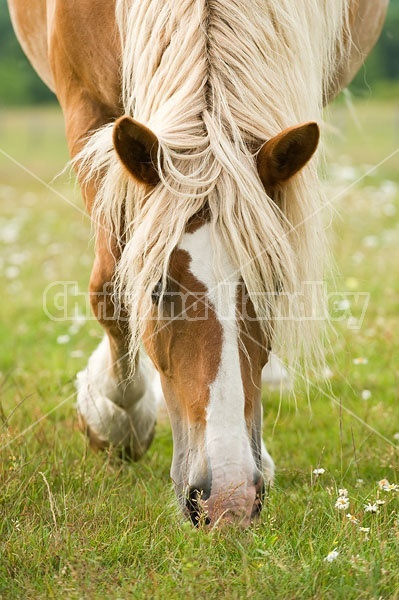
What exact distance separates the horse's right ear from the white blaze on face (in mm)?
261

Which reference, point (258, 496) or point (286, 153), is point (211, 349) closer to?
point (258, 496)

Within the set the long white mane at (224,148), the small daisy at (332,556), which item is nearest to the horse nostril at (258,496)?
the small daisy at (332,556)

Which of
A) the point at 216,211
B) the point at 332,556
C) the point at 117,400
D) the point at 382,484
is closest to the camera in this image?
the point at 332,556

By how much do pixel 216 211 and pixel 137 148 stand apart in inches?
12.8

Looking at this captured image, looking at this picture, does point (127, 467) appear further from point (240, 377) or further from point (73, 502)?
point (240, 377)

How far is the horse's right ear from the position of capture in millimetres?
2545

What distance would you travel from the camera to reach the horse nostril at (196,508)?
2422 mm

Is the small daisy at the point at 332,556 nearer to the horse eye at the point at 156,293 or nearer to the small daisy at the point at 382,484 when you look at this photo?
the small daisy at the point at 382,484

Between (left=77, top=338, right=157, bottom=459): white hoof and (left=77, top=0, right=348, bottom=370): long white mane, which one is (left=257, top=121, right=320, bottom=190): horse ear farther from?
(left=77, top=338, right=157, bottom=459): white hoof

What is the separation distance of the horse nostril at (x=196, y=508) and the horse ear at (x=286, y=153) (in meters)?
1.01

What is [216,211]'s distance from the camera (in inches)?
103

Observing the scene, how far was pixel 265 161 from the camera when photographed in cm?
268

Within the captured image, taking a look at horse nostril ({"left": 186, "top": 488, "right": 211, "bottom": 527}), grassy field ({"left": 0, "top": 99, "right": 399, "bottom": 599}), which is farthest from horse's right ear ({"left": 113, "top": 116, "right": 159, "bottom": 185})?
horse nostril ({"left": 186, "top": 488, "right": 211, "bottom": 527})

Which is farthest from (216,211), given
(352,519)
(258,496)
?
(352,519)
